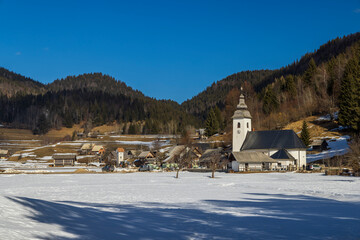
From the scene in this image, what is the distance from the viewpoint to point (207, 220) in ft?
53.6

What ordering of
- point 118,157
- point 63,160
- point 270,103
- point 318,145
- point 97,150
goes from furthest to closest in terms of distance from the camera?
1. point 97,150
2. point 270,103
3. point 118,157
4. point 63,160
5. point 318,145

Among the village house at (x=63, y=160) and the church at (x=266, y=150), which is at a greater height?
the church at (x=266, y=150)

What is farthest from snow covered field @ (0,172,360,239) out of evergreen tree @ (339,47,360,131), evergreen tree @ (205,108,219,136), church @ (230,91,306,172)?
evergreen tree @ (205,108,219,136)

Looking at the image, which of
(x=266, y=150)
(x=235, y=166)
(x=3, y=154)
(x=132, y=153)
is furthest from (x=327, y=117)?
(x=3, y=154)

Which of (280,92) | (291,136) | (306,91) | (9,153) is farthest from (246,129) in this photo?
(9,153)

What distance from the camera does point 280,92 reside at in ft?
382

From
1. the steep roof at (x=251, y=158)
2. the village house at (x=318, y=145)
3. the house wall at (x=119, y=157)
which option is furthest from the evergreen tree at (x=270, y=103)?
the house wall at (x=119, y=157)

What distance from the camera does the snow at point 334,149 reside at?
212 feet

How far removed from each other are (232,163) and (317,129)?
81.5ft

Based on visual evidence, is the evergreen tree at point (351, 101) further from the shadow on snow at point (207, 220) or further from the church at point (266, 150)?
the shadow on snow at point (207, 220)

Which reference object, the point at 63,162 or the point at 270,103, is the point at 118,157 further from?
the point at 270,103

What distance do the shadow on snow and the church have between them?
4508 cm

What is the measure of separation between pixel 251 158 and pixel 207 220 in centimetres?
5177

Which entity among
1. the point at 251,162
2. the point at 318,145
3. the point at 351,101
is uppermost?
the point at 351,101
